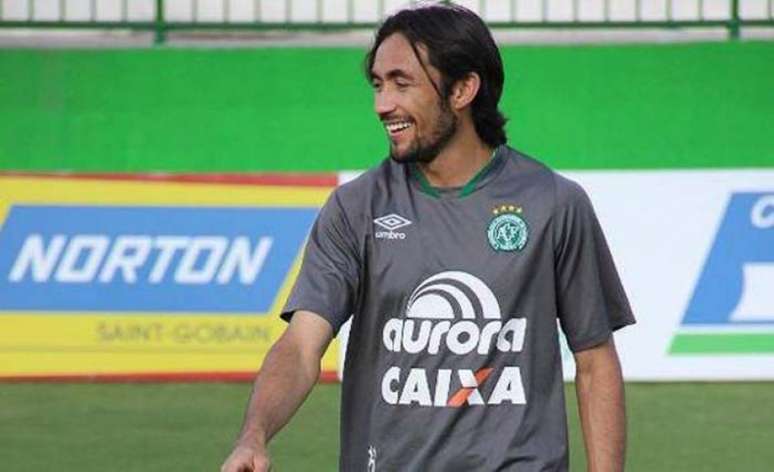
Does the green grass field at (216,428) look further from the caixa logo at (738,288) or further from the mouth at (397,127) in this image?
the mouth at (397,127)

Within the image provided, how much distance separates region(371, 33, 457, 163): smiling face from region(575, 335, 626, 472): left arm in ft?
1.99

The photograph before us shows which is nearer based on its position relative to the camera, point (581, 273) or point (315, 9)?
point (581, 273)

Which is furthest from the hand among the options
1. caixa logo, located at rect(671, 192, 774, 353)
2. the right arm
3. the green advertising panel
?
the green advertising panel

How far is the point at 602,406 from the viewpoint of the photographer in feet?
17.7

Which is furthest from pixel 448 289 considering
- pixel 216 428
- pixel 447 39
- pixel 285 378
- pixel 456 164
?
pixel 216 428

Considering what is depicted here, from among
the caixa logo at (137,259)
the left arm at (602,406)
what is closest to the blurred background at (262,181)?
the caixa logo at (137,259)

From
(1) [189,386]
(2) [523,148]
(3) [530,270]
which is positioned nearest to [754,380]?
(2) [523,148]

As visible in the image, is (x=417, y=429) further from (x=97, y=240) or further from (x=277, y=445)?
(x=97, y=240)

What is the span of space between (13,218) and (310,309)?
772 cm

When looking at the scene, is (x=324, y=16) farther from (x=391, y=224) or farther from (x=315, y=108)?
(x=391, y=224)

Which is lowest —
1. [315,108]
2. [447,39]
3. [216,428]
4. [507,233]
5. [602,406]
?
[216,428]

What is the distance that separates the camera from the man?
5.27m

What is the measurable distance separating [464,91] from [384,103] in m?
0.23

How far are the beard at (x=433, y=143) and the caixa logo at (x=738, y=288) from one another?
764cm
